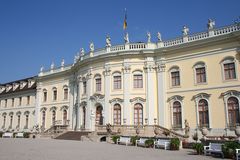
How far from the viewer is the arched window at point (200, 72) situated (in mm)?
25656

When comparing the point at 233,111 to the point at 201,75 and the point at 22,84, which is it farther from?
the point at 22,84

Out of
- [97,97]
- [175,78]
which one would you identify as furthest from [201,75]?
[97,97]

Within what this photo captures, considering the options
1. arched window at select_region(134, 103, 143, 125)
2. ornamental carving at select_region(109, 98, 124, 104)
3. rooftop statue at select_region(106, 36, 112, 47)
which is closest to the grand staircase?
ornamental carving at select_region(109, 98, 124, 104)

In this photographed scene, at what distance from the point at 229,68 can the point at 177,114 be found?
660 centimetres

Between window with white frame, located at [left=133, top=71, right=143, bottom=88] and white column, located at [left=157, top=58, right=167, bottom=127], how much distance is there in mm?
1899

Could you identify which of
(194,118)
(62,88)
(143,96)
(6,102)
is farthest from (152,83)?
(6,102)

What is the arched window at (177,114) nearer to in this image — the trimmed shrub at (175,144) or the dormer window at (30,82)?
the trimmed shrub at (175,144)

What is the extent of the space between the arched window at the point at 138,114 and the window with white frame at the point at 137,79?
6.74 ft

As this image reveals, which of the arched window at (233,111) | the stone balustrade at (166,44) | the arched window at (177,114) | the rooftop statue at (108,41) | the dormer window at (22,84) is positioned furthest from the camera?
→ the dormer window at (22,84)

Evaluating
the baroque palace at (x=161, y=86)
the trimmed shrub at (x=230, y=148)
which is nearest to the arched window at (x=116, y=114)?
the baroque palace at (x=161, y=86)

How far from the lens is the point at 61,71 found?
38.4 meters

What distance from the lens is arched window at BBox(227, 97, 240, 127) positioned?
2317cm

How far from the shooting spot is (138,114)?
28266mm

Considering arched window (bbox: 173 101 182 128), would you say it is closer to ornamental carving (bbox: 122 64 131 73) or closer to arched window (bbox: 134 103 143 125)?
arched window (bbox: 134 103 143 125)
